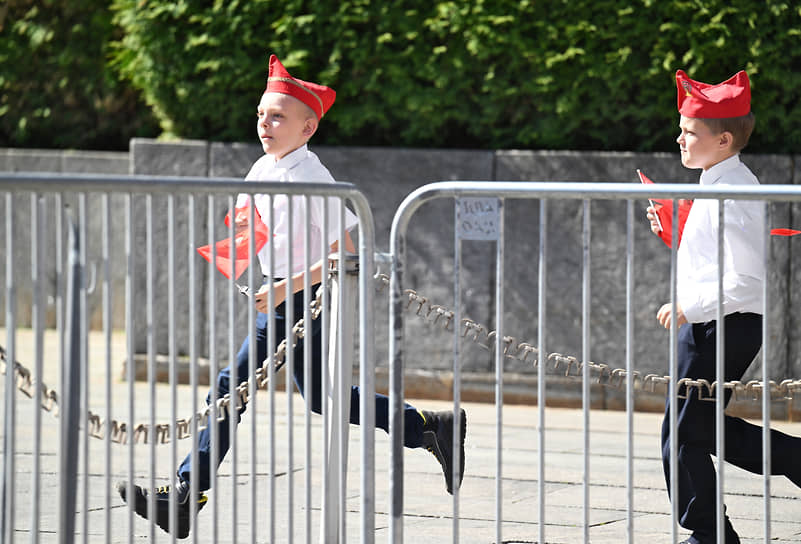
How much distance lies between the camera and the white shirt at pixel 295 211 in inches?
169

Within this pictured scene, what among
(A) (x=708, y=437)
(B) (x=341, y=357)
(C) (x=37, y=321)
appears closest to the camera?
(C) (x=37, y=321)

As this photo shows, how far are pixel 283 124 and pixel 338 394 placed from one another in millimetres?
1277

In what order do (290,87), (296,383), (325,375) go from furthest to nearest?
1. (290,87)
2. (296,383)
3. (325,375)

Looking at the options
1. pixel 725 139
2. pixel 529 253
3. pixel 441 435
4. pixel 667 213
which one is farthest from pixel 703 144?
pixel 529 253

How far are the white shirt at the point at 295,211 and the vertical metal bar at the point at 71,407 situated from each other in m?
0.85

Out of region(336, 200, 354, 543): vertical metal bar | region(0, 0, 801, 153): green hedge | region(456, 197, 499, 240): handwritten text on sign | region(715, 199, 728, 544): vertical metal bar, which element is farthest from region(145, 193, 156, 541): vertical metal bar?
region(0, 0, 801, 153): green hedge

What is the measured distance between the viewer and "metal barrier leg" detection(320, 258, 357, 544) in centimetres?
403

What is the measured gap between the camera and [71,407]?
133 inches

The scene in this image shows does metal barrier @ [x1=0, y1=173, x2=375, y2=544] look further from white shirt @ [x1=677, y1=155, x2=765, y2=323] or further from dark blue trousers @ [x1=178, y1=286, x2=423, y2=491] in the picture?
white shirt @ [x1=677, y1=155, x2=765, y2=323]

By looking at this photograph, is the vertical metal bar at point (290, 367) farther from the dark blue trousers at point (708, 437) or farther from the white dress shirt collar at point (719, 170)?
the white dress shirt collar at point (719, 170)

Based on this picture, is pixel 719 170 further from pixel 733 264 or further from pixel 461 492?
pixel 461 492

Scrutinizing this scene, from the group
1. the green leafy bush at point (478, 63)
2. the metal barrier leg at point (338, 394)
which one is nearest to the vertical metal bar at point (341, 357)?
the metal barrier leg at point (338, 394)

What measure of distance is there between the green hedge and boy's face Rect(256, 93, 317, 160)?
3.48m

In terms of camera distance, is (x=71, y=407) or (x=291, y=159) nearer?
(x=71, y=407)
